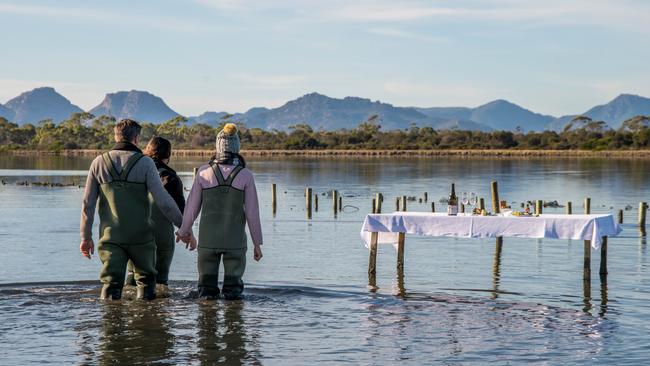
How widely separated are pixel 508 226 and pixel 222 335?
20.4 feet

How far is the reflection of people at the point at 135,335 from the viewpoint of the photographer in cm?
1029

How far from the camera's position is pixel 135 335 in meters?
11.2

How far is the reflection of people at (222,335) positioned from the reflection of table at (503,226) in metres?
4.16

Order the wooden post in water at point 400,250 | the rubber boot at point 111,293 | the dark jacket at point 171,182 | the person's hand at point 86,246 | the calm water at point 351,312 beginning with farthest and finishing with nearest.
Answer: the wooden post in water at point 400,250, the dark jacket at point 171,182, the rubber boot at point 111,293, the person's hand at point 86,246, the calm water at point 351,312

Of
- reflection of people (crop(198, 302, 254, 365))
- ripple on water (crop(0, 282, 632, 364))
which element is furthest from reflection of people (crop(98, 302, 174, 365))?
reflection of people (crop(198, 302, 254, 365))

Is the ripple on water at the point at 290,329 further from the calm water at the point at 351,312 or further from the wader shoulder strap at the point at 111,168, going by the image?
the wader shoulder strap at the point at 111,168

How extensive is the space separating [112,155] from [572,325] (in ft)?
20.3

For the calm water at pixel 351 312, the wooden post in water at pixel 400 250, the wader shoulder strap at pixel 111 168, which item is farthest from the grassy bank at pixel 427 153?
the wader shoulder strap at pixel 111 168

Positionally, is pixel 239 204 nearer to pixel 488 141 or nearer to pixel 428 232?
pixel 428 232

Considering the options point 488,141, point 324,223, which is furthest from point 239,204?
point 488,141

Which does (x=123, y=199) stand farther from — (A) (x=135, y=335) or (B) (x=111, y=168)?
(A) (x=135, y=335)

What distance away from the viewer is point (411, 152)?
579ft

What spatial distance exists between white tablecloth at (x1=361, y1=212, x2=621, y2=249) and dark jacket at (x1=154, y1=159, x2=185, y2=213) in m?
4.71

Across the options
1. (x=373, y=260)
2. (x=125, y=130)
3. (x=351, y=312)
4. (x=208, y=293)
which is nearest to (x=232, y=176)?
(x=125, y=130)
